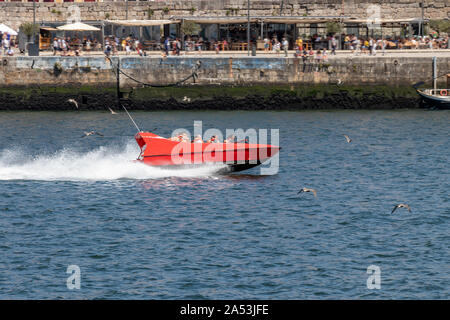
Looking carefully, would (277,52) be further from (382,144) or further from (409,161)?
(409,161)

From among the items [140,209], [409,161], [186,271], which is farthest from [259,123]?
[186,271]

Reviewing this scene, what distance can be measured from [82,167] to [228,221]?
11.7 metres

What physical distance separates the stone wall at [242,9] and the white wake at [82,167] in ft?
94.1

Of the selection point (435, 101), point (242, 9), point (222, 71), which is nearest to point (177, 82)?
point (222, 71)

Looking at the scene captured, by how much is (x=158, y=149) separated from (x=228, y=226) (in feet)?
25.4

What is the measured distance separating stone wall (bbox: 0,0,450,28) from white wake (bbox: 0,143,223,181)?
28.7 meters

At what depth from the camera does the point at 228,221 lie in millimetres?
28766

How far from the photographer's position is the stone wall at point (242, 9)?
68.1 meters

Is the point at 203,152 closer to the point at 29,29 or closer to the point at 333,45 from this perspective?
the point at 333,45

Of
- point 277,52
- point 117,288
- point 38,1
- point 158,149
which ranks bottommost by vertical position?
point 117,288

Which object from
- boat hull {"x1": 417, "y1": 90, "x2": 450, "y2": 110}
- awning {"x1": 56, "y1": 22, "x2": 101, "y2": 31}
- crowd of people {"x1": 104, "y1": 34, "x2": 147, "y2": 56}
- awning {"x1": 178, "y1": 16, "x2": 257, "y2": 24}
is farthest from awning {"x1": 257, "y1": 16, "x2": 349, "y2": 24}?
awning {"x1": 56, "y1": 22, "x2": 101, "y2": 31}

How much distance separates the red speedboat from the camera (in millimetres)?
34375

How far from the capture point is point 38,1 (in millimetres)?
71938

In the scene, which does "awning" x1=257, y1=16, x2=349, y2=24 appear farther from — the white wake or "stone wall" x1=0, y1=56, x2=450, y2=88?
the white wake
